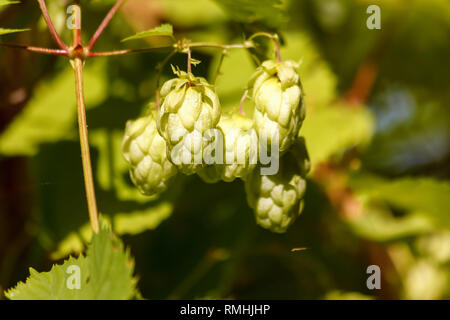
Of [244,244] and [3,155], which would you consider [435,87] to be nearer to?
[244,244]

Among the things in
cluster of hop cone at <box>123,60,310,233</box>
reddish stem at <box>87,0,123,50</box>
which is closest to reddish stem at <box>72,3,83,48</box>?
reddish stem at <box>87,0,123,50</box>

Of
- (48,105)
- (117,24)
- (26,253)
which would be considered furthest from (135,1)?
(26,253)

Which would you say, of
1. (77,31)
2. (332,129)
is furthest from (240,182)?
(77,31)

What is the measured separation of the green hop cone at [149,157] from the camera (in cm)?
71

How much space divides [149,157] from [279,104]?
0.62ft

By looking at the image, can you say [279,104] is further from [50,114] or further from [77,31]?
[50,114]

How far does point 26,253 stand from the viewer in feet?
3.45

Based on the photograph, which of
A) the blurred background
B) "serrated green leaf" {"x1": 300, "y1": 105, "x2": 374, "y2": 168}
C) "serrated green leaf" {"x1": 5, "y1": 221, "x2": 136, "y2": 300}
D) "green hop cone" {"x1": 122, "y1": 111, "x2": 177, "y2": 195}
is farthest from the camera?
"serrated green leaf" {"x1": 300, "y1": 105, "x2": 374, "y2": 168}

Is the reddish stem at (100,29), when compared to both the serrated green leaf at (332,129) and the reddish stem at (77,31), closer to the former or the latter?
the reddish stem at (77,31)

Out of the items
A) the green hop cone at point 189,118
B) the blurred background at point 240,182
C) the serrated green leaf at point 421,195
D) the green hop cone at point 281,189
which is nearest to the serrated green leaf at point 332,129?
the blurred background at point 240,182

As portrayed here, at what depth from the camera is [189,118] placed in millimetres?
604

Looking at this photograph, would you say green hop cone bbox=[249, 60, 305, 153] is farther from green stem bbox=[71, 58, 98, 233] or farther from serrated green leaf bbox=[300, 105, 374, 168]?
serrated green leaf bbox=[300, 105, 374, 168]

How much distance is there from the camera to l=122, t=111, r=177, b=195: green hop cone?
71 cm

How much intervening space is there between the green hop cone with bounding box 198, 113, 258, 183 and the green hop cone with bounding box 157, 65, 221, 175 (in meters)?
0.03
